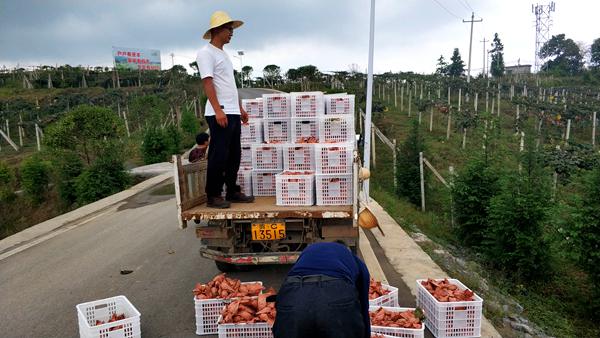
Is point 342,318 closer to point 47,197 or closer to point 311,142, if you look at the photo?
point 311,142

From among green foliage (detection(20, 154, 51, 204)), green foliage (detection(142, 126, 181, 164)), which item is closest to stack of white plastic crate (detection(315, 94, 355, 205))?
green foliage (detection(20, 154, 51, 204))

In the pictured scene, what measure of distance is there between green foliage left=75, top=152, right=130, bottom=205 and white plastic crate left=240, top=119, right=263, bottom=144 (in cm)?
1243

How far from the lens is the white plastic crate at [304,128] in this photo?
6391 millimetres

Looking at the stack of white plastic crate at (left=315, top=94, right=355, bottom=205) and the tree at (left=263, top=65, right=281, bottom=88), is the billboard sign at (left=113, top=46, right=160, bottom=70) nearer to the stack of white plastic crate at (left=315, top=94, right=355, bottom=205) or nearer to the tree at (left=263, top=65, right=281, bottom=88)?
the tree at (left=263, top=65, right=281, bottom=88)

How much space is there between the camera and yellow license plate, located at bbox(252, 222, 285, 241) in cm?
498

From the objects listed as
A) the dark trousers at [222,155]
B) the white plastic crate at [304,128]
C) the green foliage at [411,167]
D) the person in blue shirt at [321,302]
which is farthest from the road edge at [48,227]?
the green foliage at [411,167]

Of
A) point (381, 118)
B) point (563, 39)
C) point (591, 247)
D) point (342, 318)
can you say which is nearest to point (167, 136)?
point (381, 118)

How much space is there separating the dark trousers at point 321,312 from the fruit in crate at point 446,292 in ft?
8.23

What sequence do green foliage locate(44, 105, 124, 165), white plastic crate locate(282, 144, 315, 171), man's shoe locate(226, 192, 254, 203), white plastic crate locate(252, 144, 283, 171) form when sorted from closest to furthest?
1. man's shoe locate(226, 192, 254, 203)
2. white plastic crate locate(282, 144, 315, 171)
3. white plastic crate locate(252, 144, 283, 171)
4. green foliage locate(44, 105, 124, 165)

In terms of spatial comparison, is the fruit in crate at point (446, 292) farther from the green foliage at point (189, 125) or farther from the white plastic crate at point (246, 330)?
the green foliage at point (189, 125)

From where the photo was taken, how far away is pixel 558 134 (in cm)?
2359

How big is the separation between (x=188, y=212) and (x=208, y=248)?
654 mm

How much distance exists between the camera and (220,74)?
5328 mm

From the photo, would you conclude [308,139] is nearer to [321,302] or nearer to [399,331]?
[399,331]
